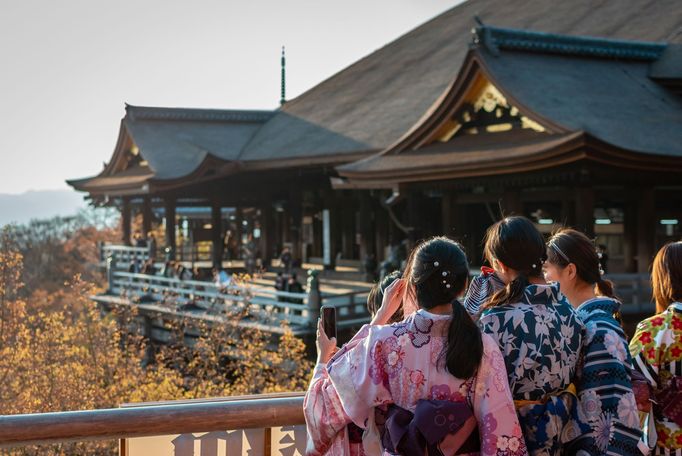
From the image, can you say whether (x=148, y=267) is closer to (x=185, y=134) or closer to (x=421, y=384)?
(x=185, y=134)

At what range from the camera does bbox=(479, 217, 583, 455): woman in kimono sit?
2.65m

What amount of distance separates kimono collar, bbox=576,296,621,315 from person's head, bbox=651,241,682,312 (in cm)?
29

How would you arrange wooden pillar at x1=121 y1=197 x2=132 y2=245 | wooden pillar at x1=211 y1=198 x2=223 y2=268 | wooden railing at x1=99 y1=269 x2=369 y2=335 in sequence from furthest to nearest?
wooden pillar at x1=121 y1=197 x2=132 y2=245 → wooden pillar at x1=211 y1=198 x2=223 y2=268 → wooden railing at x1=99 y1=269 x2=369 y2=335

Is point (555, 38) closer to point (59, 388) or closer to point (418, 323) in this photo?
point (59, 388)

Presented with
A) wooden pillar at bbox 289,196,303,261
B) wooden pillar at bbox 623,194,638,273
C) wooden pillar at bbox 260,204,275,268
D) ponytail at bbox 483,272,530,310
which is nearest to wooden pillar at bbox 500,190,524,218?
wooden pillar at bbox 623,194,638,273

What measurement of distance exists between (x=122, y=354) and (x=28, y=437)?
11.6 meters

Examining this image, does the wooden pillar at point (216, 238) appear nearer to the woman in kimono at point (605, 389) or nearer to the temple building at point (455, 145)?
the temple building at point (455, 145)

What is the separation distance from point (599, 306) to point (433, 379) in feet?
2.67

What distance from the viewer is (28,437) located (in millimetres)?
2871

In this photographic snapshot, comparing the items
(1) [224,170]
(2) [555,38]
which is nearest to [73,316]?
(1) [224,170]

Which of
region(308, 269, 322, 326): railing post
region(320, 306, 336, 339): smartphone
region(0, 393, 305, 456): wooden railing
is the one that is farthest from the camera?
region(308, 269, 322, 326): railing post

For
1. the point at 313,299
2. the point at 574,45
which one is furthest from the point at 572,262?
the point at 574,45

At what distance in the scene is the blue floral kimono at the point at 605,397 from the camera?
2709mm

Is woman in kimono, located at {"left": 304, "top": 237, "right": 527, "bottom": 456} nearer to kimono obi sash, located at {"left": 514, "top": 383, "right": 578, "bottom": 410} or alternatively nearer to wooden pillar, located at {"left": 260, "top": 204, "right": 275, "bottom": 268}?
kimono obi sash, located at {"left": 514, "top": 383, "right": 578, "bottom": 410}
